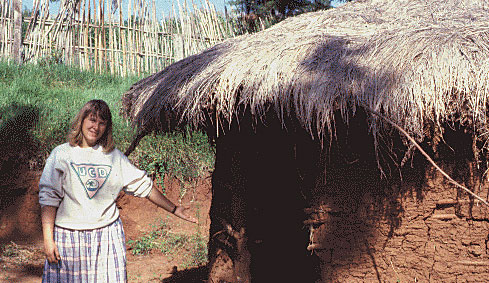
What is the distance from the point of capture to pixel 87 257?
2.80 m

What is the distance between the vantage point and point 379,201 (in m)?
3.64

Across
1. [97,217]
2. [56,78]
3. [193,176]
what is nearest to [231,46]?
[97,217]

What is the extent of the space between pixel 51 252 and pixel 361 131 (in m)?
2.24

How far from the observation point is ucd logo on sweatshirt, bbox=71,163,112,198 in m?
2.79

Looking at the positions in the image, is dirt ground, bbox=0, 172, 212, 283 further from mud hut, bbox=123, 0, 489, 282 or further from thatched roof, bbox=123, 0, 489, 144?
thatched roof, bbox=123, 0, 489, 144

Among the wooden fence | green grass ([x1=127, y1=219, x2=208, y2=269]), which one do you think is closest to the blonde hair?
green grass ([x1=127, y1=219, x2=208, y2=269])

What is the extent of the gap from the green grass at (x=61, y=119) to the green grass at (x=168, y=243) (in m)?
0.95

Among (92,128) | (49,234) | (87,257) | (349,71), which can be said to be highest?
(349,71)

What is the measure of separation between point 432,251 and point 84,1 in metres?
9.22

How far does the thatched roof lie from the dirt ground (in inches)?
83.4

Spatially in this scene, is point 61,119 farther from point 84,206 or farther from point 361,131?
point 361,131

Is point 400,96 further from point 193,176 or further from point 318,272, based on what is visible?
point 193,176

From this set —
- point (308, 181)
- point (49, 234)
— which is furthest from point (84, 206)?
point (308, 181)

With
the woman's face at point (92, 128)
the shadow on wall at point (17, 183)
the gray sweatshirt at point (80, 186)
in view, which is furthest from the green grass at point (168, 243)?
the woman's face at point (92, 128)
